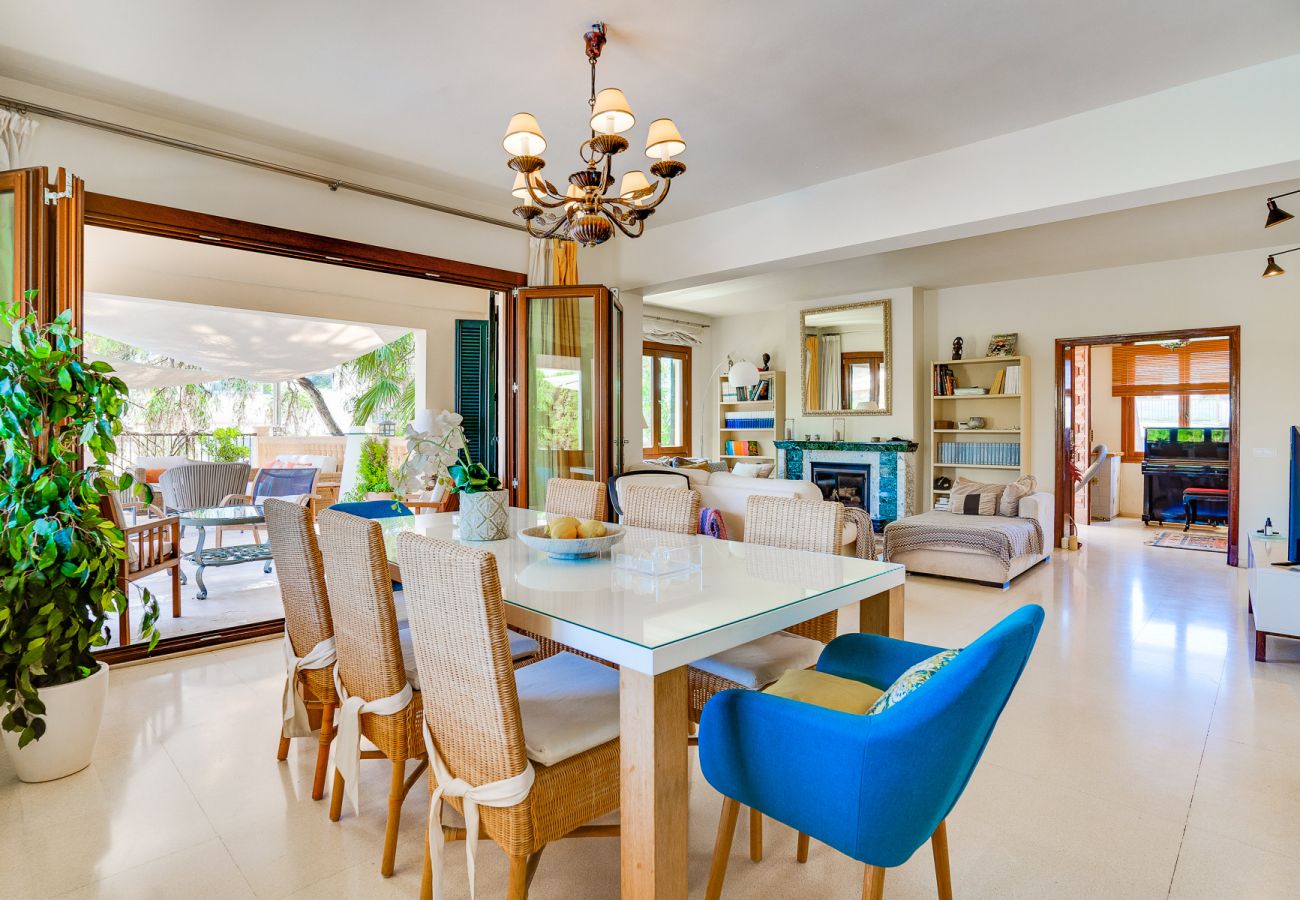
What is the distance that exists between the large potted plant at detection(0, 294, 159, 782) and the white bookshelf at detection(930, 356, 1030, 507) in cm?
683

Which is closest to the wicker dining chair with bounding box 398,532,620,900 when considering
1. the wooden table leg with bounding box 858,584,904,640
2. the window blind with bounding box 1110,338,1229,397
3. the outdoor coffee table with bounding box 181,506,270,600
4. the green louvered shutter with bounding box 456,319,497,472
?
the wooden table leg with bounding box 858,584,904,640

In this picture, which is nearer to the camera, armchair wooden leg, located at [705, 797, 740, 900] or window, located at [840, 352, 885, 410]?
armchair wooden leg, located at [705, 797, 740, 900]

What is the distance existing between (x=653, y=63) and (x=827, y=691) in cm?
249

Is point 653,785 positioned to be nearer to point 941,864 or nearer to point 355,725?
point 941,864

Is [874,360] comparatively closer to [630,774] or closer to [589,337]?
[589,337]

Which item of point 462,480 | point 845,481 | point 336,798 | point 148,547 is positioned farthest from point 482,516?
point 845,481

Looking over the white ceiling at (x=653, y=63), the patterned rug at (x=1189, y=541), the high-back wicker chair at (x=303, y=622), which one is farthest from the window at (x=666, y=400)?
the high-back wicker chair at (x=303, y=622)

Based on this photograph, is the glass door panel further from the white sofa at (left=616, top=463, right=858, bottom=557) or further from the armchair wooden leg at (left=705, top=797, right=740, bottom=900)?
the armchair wooden leg at (left=705, top=797, right=740, bottom=900)

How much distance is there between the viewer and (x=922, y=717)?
1125 mm

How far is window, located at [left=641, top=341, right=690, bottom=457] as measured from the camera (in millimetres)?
8711

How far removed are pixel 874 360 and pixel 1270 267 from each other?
10.4ft

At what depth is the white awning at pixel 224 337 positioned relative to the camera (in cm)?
596

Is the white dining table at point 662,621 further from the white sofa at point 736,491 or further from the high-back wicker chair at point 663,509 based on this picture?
the white sofa at point 736,491

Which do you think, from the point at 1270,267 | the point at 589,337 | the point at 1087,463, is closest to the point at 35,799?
the point at 589,337
